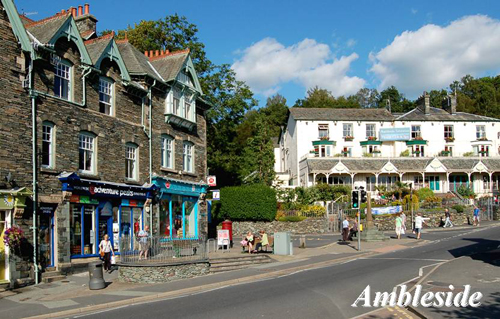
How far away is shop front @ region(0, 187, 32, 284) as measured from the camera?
1714cm

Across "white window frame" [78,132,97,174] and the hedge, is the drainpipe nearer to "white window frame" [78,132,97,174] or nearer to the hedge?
"white window frame" [78,132,97,174]

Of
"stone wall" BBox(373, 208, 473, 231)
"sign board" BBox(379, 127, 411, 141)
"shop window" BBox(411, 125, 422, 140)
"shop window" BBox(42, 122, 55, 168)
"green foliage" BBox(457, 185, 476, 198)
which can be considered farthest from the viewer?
"shop window" BBox(411, 125, 422, 140)

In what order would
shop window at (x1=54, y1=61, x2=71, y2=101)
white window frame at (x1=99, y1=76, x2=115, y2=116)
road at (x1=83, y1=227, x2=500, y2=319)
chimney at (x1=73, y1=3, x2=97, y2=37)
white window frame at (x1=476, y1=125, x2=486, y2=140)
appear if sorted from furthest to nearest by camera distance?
white window frame at (x1=476, y1=125, x2=486, y2=140) → chimney at (x1=73, y1=3, x2=97, y2=37) → white window frame at (x1=99, y1=76, x2=115, y2=116) → shop window at (x1=54, y1=61, x2=71, y2=101) → road at (x1=83, y1=227, x2=500, y2=319)

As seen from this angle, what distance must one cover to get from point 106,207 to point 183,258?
518 centimetres

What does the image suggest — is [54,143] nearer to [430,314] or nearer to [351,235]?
[430,314]

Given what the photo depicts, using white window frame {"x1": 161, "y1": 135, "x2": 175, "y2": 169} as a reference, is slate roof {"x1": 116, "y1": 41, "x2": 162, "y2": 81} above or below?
above

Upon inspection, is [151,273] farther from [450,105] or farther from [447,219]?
→ [450,105]

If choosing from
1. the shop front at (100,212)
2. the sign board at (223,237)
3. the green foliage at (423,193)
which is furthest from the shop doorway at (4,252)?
the green foliage at (423,193)

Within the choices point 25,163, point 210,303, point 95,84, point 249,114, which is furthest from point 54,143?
point 249,114

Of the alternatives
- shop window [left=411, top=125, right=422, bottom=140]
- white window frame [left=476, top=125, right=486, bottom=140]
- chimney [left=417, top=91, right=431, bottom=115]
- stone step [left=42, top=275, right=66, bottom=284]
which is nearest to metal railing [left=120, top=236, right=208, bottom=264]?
stone step [left=42, top=275, right=66, bottom=284]

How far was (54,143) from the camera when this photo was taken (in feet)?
65.1

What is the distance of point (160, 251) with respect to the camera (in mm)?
19234

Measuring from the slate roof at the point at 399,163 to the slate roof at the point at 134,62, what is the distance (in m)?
28.4

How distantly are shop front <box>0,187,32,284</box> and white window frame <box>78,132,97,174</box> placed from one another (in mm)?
3938
